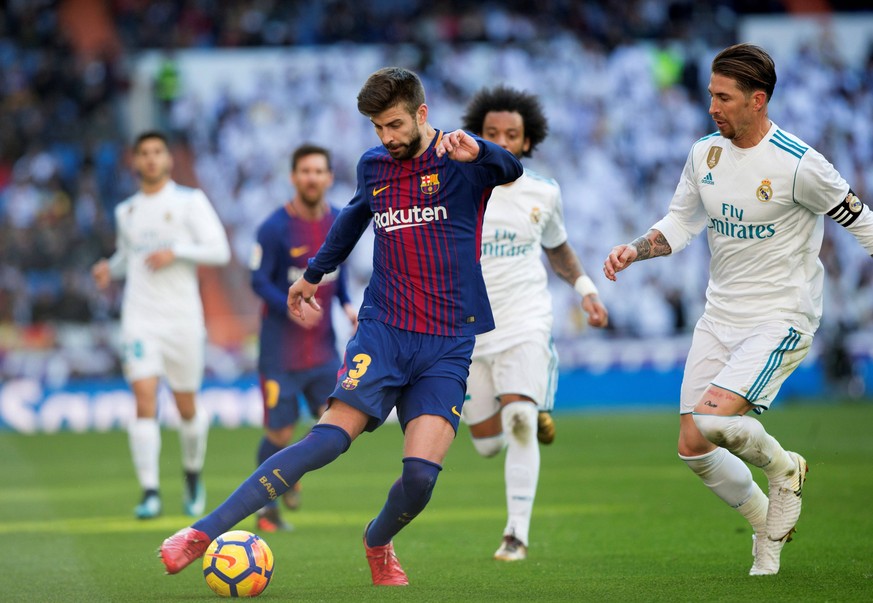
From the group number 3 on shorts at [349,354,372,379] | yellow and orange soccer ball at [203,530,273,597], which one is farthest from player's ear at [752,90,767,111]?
yellow and orange soccer ball at [203,530,273,597]

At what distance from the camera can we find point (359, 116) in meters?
26.5

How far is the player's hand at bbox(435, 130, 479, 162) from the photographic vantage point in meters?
6.09

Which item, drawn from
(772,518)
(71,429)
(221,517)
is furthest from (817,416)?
(221,517)

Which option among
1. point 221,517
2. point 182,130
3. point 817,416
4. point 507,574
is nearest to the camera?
point 221,517

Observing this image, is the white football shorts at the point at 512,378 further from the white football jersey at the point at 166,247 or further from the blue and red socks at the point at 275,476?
the white football jersey at the point at 166,247

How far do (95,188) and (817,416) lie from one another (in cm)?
1356

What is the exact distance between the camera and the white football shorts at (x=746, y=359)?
21.3ft

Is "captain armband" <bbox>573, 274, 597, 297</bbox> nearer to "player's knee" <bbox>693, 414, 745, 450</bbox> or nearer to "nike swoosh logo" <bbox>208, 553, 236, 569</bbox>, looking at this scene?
"player's knee" <bbox>693, 414, 745, 450</bbox>

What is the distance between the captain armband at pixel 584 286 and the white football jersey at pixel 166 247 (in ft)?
11.9

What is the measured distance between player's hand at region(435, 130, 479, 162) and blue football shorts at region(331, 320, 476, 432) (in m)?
0.92

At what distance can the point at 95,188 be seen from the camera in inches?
968

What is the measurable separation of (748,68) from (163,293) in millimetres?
5846

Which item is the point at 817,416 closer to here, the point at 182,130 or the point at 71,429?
the point at 71,429

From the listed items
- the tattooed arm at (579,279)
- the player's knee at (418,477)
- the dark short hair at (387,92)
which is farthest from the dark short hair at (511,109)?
the player's knee at (418,477)
